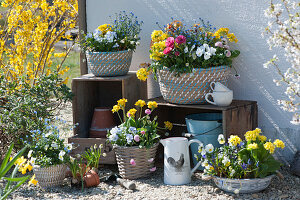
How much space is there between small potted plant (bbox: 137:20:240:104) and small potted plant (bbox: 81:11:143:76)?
1.07ft

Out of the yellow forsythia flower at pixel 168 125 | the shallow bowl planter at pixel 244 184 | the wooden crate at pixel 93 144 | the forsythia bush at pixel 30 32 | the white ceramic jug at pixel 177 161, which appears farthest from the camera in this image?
the forsythia bush at pixel 30 32

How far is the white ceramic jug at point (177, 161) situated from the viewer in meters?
3.21

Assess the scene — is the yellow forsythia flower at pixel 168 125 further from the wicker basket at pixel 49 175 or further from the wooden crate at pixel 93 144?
the wicker basket at pixel 49 175

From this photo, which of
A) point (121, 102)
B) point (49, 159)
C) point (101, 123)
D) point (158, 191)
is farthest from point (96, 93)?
point (158, 191)

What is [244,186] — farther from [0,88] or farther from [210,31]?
[0,88]

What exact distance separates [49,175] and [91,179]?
0.28 metres

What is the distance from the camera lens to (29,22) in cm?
494

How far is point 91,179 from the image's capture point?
10.7ft

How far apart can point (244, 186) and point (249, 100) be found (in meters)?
0.88

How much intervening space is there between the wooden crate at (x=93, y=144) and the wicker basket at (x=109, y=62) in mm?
530

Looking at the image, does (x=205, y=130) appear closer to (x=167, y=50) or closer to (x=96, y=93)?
(x=167, y=50)

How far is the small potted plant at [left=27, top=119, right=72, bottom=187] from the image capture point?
128 inches

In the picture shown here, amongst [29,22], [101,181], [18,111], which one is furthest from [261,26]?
[29,22]

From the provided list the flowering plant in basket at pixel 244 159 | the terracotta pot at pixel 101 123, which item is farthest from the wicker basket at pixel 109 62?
the flowering plant in basket at pixel 244 159
